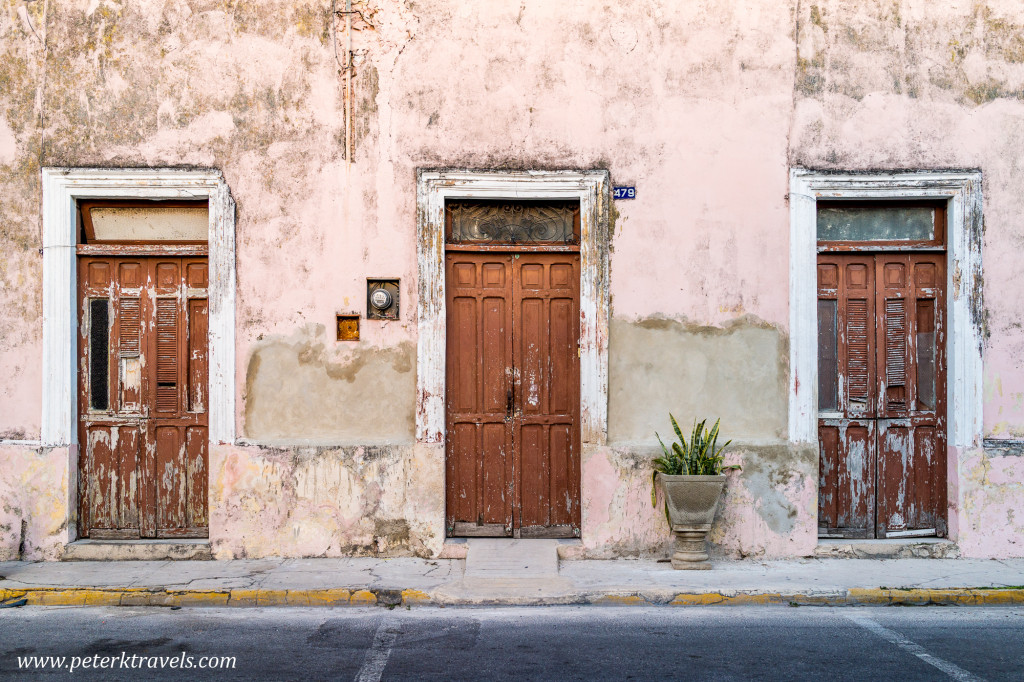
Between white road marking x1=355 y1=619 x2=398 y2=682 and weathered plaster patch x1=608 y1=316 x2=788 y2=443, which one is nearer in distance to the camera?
white road marking x1=355 y1=619 x2=398 y2=682

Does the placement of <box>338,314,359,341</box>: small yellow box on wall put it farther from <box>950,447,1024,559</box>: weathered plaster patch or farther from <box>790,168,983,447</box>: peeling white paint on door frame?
<box>950,447,1024,559</box>: weathered plaster patch

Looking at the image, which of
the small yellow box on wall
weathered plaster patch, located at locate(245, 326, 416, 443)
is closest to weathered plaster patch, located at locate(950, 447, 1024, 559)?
weathered plaster patch, located at locate(245, 326, 416, 443)

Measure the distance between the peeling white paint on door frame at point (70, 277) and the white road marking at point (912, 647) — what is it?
5076mm

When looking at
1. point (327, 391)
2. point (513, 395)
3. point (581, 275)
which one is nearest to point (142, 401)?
point (327, 391)

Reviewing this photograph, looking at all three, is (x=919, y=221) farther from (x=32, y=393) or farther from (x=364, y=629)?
(x=32, y=393)

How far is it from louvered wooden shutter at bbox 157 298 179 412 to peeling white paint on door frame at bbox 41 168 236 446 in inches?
18.5

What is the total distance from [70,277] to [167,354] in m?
1.01

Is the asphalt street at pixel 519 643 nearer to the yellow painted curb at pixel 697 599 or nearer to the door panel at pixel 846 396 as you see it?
the yellow painted curb at pixel 697 599

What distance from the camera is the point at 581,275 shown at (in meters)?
7.34

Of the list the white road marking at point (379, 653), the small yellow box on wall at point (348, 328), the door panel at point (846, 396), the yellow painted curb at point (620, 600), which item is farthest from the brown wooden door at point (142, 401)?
the door panel at point (846, 396)

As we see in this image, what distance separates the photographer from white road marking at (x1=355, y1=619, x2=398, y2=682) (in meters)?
4.82

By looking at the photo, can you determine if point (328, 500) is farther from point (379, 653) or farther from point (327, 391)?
point (379, 653)

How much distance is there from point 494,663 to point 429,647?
0.52 meters

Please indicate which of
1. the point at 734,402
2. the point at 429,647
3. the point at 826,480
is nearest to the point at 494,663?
the point at 429,647
